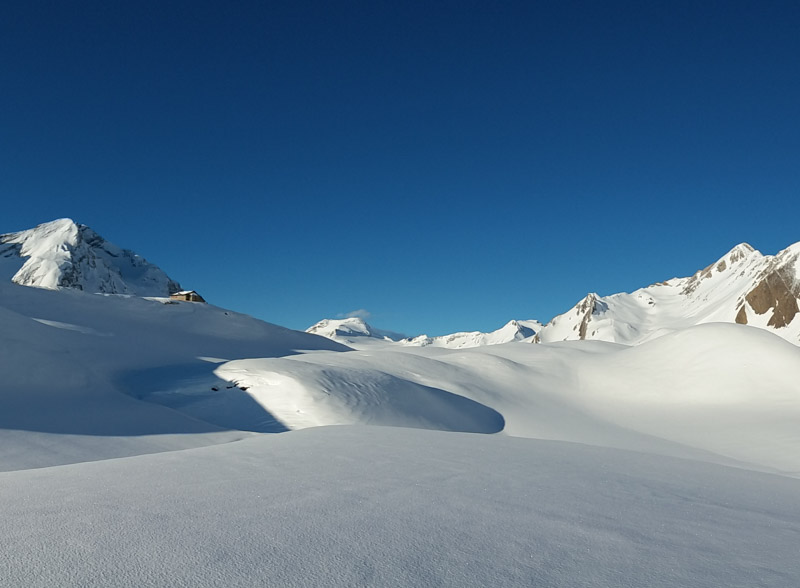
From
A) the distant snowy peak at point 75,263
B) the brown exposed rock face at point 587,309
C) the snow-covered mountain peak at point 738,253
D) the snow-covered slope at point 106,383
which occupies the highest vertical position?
the snow-covered mountain peak at point 738,253

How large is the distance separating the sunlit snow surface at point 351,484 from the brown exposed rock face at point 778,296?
8827 cm

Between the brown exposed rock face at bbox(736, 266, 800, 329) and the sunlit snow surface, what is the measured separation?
8827 centimetres

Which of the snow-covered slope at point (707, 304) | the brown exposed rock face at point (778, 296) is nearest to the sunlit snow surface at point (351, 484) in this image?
the snow-covered slope at point (707, 304)

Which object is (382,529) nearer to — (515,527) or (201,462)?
(515,527)

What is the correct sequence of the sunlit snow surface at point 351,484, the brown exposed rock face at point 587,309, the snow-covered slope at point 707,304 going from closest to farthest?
the sunlit snow surface at point 351,484, the snow-covered slope at point 707,304, the brown exposed rock face at point 587,309

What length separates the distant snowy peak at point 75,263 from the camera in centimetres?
12200

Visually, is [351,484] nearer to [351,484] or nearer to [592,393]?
[351,484]

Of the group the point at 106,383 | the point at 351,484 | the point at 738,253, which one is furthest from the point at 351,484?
the point at 738,253

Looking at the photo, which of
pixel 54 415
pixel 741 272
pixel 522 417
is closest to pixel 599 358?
pixel 522 417

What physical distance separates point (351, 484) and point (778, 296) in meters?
111

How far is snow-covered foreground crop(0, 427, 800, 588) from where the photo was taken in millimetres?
2557

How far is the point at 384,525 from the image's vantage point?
3.33m

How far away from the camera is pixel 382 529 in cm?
324

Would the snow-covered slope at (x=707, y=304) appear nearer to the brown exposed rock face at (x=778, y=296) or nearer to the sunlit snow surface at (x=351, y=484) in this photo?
the brown exposed rock face at (x=778, y=296)
